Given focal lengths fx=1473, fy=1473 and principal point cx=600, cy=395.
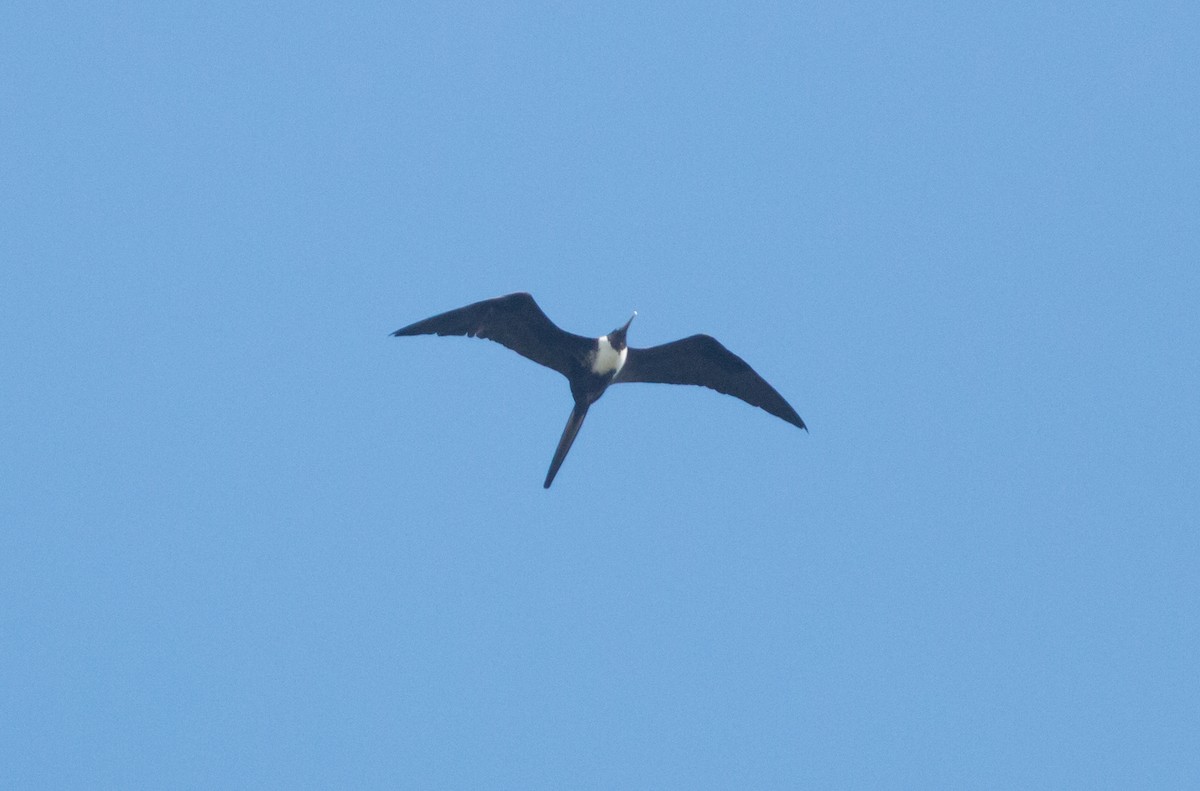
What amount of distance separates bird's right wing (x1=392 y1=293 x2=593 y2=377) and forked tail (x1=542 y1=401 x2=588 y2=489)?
35 cm

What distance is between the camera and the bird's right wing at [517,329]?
1153 centimetres

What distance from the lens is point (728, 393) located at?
12703 mm

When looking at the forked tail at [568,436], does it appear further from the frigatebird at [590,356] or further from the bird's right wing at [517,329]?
the bird's right wing at [517,329]

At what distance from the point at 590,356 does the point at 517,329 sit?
0.65m

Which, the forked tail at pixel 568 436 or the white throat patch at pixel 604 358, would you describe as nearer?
the forked tail at pixel 568 436

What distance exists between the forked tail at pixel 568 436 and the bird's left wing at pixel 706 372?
0.52 meters

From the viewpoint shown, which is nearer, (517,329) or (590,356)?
(517,329)

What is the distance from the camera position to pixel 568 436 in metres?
12.0

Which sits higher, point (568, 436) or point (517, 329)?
point (517, 329)

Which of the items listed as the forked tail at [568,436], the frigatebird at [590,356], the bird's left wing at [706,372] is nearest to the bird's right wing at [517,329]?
the frigatebird at [590,356]

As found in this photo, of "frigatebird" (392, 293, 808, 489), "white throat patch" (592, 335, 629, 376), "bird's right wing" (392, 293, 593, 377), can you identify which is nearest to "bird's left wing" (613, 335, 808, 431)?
"frigatebird" (392, 293, 808, 489)

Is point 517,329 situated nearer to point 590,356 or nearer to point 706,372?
point 590,356

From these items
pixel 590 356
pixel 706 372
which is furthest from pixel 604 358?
pixel 706 372

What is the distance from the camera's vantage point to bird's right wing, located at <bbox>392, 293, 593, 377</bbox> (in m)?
11.5
